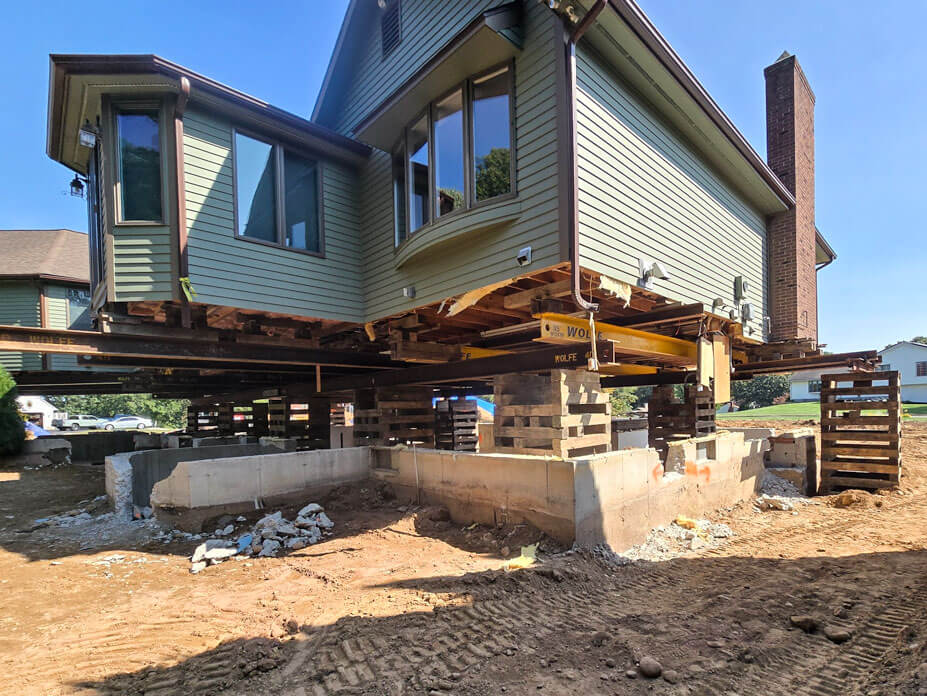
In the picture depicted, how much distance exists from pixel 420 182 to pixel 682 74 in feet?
14.6

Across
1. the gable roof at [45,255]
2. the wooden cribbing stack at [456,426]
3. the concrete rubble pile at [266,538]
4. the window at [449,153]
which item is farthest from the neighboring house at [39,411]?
the window at [449,153]

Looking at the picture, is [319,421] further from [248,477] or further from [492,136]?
[492,136]

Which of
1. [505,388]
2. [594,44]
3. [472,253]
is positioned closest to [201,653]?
[505,388]

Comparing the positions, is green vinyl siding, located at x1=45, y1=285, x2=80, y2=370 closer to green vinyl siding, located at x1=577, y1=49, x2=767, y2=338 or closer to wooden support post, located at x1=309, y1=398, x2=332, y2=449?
wooden support post, located at x1=309, y1=398, x2=332, y2=449

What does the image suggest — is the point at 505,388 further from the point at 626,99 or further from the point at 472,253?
the point at 626,99

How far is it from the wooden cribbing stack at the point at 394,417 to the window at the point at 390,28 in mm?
6731

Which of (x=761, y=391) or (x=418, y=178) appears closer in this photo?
(x=418, y=178)

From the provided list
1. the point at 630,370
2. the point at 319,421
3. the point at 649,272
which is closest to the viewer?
the point at 649,272

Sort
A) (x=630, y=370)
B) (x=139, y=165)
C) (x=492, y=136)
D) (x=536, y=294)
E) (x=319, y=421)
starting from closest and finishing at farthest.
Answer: (x=536, y=294)
(x=492, y=136)
(x=139, y=165)
(x=630, y=370)
(x=319, y=421)

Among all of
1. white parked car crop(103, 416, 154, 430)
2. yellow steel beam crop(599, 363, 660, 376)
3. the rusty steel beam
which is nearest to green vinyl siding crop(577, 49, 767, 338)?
yellow steel beam crop(599, 363, 660, 376)

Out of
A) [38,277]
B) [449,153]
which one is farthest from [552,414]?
[38,277]

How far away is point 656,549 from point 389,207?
7.04 metres

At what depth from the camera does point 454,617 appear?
407 cm

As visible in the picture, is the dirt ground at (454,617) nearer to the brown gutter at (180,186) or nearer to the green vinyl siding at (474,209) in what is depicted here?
the green vinyl siding at (474,209)
